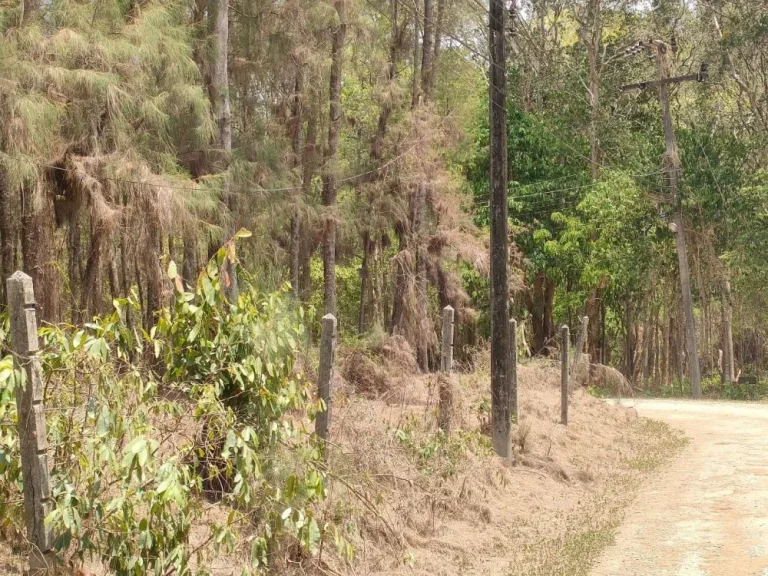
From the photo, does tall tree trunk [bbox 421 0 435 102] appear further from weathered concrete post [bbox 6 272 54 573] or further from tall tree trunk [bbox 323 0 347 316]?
weathered concrete post [bbox 6 272 54 573]

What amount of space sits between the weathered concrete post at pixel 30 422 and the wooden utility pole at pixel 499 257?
785 cm

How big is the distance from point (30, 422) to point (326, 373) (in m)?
3.13

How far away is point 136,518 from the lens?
5.85m

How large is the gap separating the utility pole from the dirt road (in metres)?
15.9

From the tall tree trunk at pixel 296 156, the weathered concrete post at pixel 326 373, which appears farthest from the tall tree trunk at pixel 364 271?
the weathered concrete post at pixel 326 373

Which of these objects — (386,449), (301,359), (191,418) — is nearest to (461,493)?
(386,449)

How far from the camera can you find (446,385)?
11.6 meters

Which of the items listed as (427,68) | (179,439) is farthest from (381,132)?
(179,439)

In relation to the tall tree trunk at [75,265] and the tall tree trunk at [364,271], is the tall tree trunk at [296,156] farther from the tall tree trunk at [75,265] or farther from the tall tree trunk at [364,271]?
the tall tree trunk at [75,265]

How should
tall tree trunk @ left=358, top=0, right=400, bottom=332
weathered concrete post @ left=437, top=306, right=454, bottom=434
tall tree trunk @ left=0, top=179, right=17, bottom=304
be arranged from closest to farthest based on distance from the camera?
weathered concrete post @ left=437, top=306, right=454, bottom=434, tall tree trunk @ left=0, top=179, right=17, bottom=304, tall tree trunk @ left=358, top=0, right=400, bottom=332

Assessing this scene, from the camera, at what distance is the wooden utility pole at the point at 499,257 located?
1249cm

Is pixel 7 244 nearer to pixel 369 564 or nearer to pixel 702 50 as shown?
pixel 369 564

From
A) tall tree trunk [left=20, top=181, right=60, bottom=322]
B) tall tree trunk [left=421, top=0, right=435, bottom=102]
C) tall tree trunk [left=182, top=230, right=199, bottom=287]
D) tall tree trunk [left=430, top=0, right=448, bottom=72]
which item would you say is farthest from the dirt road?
tall tree trunk [left=430, top=0, right=448, bottom=72]

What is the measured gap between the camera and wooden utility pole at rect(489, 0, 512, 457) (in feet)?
41.0
